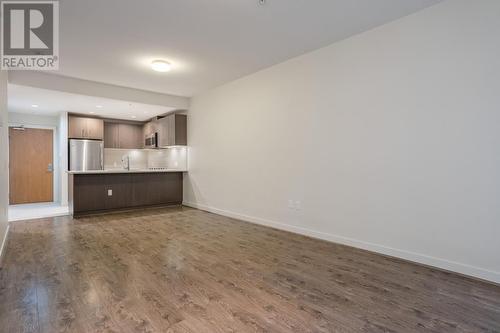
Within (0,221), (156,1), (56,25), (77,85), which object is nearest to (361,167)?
(156,1)

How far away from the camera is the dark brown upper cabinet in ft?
25.3

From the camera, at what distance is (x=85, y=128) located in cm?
713

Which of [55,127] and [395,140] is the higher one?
[55,127]

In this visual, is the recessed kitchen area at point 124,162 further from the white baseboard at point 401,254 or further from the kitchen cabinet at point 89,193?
the white baseboard at point 401,254

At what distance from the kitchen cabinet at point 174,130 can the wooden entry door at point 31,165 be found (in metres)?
3.42

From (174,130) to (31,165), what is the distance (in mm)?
4122

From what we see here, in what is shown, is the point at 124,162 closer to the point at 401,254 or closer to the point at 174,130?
the point at 174,130

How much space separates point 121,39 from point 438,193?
4.13 meters

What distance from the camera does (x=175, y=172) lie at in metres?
6.70

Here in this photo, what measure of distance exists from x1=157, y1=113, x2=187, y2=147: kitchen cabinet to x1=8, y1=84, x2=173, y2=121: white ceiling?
0.25m

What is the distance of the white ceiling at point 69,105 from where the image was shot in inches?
202

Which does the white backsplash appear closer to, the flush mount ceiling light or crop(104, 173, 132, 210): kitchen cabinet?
crop(104, 173, 132, 210): kitchen cabinet

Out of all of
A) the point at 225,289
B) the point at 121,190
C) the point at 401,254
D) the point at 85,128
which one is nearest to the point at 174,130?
the point at 121,190

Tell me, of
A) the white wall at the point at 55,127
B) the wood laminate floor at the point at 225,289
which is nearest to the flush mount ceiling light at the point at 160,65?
the wood laminate floor at the point at 225,289
